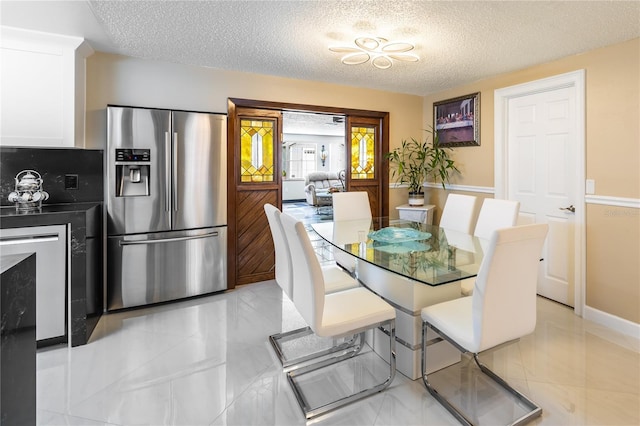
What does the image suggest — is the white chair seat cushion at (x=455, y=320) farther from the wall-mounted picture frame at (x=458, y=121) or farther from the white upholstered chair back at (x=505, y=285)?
the wall-mounted picture frame at (x=458, y=121)

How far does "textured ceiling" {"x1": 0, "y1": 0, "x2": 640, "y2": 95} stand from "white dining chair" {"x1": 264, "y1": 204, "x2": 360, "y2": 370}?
55.5 inches

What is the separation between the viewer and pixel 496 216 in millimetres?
2848

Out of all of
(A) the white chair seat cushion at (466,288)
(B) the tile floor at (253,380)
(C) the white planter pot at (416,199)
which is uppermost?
(C) the white planter pot at (416,199)

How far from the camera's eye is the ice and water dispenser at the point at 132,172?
9.95ft

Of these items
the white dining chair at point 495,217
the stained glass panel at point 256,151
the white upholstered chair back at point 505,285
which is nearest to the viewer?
the white upholstered chair back at point 505,285

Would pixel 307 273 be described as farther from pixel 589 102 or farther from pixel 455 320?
pixel 589 102

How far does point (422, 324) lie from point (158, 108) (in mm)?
3137

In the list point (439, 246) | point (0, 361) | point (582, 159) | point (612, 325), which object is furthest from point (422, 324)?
point (582, 159)

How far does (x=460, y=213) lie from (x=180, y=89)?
124 inches

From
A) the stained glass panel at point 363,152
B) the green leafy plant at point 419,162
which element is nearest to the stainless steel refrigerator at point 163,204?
the stained glass panel at point 363,152

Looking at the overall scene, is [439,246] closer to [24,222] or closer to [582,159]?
[582,159]

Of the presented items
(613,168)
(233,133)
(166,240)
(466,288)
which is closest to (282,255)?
(466,288)

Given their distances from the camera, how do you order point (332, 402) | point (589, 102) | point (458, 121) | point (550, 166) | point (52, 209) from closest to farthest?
point (332, 402), point (52, 209), point (589, 102), point (550, 166), point (458, 121)

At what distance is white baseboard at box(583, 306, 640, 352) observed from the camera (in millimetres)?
2702
